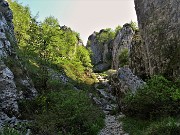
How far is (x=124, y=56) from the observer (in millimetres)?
73312

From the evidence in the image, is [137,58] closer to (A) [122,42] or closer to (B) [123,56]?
(B) [123,56]

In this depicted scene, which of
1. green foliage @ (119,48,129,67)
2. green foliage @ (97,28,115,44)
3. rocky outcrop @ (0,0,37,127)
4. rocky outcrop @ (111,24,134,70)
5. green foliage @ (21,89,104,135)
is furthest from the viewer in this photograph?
green foliage @ (97,28,115,44)

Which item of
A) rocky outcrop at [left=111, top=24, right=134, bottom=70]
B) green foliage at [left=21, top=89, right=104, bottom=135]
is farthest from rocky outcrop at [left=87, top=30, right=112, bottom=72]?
green foliage at [left=21, top=89, right=104, bottom=135]

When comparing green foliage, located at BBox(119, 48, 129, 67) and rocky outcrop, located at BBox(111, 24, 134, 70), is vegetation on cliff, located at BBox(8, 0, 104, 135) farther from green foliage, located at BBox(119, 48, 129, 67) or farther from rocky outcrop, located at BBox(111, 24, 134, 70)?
rocky outcrop, located at BBox(111, 24, 134, 70)

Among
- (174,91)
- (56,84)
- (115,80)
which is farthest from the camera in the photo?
(115,80)

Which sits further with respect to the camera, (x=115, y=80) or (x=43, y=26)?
(x=115, y=80)

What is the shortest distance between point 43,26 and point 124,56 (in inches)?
1738

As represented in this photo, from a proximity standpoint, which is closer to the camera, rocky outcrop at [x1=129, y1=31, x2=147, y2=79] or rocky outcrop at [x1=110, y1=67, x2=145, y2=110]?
rocky outcrop at [x1=110, y1=67, x2=145, y2=110]

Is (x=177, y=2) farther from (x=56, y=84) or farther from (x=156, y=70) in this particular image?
(x=56, y=84)

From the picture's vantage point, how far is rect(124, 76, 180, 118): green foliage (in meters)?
22.5

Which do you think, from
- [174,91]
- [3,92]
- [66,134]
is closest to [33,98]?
[3,92]

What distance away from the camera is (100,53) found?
373ft

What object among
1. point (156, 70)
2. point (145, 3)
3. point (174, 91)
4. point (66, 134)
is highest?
point (145, 3)

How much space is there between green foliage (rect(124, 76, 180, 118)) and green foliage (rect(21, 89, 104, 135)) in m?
3.20
